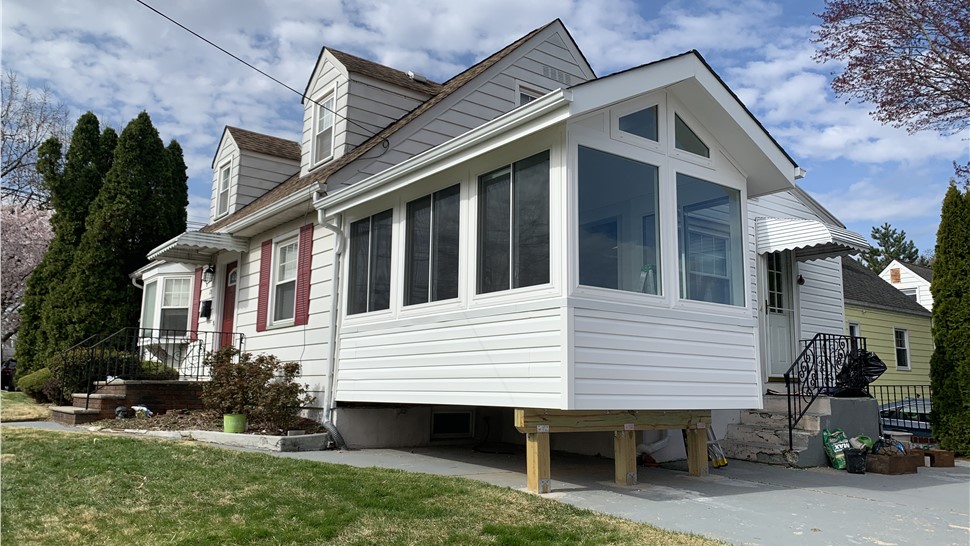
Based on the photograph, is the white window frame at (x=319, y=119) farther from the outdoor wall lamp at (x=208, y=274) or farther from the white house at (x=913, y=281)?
the white house at (x=913, y=281)

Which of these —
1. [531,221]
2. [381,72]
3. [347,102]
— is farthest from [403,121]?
[531,221]

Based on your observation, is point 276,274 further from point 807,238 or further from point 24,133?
point 24,133

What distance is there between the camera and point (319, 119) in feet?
42.5

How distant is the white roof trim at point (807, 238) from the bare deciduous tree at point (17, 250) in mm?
22319

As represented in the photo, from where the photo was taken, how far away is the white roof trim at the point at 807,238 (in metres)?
11.0

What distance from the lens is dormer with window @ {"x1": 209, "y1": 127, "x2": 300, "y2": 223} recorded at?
15.0 m

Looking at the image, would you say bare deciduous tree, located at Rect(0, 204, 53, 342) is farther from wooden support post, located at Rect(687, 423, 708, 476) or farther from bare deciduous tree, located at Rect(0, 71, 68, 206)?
wooden support post, located at Rect(687, 423, 708, 476)

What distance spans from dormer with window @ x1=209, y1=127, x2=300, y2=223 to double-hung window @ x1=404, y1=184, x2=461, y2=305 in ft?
25.7

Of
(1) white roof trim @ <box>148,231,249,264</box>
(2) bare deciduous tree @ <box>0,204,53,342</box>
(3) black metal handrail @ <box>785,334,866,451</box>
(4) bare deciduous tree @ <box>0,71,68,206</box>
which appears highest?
(4) bare deciduous tree @ <box>0,71,68,206</box>

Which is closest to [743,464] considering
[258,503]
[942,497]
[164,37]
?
[942,497]

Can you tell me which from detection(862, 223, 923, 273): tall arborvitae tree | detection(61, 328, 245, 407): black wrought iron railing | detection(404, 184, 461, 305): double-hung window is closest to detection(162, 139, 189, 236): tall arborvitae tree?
detection(61, 328, 245, 407): black wrought iron railing

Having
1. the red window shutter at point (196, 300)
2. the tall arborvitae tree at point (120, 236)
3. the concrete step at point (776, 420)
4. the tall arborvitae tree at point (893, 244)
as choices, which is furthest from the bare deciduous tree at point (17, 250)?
the tall arborvitae tree at point (893, 244)

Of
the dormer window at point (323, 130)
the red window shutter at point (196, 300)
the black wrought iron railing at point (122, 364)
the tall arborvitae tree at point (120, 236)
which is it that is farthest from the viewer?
the tall arborvitae tree at point (120, 236)

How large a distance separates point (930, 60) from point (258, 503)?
15989 mm
